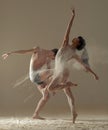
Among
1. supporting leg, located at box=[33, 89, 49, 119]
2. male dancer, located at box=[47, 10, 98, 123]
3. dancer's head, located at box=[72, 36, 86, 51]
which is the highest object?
dancer's head, located at box=[72, 36, 86, 51]

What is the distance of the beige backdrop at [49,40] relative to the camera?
296 centimetres

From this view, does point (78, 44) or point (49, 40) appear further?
point (49, 40)

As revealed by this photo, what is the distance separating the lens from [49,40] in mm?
3027

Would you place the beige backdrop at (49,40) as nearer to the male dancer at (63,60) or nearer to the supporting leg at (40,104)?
the supporting leg at (40,104)

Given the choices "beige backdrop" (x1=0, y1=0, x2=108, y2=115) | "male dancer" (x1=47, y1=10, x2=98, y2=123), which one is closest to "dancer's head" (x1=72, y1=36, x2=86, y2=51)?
"male dancer" (x1=47, y1=10, x2=98, y2=123)

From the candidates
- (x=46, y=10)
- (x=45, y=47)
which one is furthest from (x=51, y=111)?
(x=46, y=10)

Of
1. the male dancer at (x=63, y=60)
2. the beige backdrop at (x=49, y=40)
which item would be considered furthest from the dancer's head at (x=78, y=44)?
the beige backdrop at (x=49, y=40)

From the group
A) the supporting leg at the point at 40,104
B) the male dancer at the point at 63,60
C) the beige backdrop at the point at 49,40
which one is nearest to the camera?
the male dancer at the point at 63,60

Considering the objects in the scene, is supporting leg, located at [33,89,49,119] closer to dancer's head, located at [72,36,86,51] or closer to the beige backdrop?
the beige backdrop

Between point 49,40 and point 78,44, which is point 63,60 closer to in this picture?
point 78,44

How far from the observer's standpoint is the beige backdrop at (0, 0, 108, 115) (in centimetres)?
296

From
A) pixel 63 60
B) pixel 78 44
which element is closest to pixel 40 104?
pixel 63 60

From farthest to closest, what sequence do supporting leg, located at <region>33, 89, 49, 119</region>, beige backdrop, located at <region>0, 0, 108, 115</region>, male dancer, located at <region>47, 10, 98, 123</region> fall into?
beige backdrop, located at <region>0, 0, 108, 115</region>, supporting leg, located at <region>33, 89, 49, 119</region>, male dancer, located at <region>47, 10, 98, 123</region>

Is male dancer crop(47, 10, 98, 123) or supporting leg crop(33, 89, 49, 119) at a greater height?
male dancer crop(47, 10, 98, 123)
